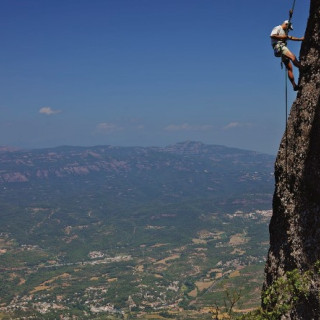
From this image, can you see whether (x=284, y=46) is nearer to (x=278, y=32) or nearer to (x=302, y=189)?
(x=278, y=32)

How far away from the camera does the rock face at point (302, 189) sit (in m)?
12.5

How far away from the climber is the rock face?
36 centimetres

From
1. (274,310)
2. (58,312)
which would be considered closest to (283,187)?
(274,310)

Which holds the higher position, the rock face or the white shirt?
the white shirt

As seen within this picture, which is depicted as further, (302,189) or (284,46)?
(284,46)

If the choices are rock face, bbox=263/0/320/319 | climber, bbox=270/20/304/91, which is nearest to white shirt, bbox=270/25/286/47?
climber, bbox=270/20/304/91

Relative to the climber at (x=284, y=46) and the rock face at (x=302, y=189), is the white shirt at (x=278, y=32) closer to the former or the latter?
the climber at (x=284, y=46)

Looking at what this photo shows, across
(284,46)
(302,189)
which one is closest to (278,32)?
A: (284,46)

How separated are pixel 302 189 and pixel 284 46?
17.1 ft

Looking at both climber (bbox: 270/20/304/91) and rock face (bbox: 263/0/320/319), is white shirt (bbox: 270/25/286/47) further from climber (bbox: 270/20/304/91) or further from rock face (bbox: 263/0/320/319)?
rock face (bbox: 263/0/320/319)

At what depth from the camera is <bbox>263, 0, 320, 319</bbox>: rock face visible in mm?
12547

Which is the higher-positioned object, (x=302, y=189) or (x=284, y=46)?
(x=284, y=46)

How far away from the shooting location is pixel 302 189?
13258 millimetres

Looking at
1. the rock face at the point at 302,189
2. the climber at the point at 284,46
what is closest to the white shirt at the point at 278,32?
the climber at the point at 284,46
